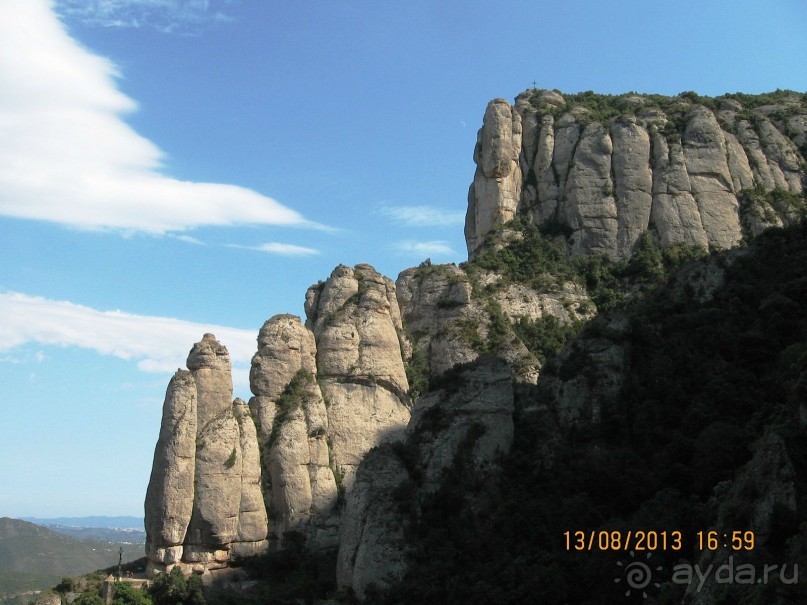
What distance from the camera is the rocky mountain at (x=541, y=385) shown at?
137ft

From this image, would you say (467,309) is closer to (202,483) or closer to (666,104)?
(202,483)

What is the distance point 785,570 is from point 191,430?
36067 millimetres

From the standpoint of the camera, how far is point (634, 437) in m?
46.2

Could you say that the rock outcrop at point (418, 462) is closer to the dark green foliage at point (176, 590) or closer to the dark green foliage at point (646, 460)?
the dark green foliage at point (646, 460)

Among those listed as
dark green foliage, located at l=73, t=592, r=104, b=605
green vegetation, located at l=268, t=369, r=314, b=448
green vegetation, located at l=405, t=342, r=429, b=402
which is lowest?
dark green foliage, located at l=73, t=592, r=104, b=605

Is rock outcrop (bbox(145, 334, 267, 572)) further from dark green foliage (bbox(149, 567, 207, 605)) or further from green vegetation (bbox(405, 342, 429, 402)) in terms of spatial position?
green vegetation (bbox(405, 342, 429, 402))

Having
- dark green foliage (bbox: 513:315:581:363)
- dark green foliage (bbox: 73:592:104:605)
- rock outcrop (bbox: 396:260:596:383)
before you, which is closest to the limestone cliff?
rock outcrop (bbox: 396:260:596:383)

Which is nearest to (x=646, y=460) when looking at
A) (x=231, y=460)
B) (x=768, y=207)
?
(x=231, y=460)

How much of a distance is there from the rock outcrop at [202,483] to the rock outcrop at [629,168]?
26.6 meters

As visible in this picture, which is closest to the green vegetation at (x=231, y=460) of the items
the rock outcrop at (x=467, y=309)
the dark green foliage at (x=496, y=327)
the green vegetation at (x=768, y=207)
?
the rock outcrop at (x=467, y=309)

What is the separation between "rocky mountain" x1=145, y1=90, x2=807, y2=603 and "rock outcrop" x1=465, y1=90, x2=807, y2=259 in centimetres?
16

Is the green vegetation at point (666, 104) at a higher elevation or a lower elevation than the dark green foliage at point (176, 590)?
higher

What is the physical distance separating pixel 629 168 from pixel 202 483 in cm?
3653

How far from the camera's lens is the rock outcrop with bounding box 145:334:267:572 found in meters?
56.2
